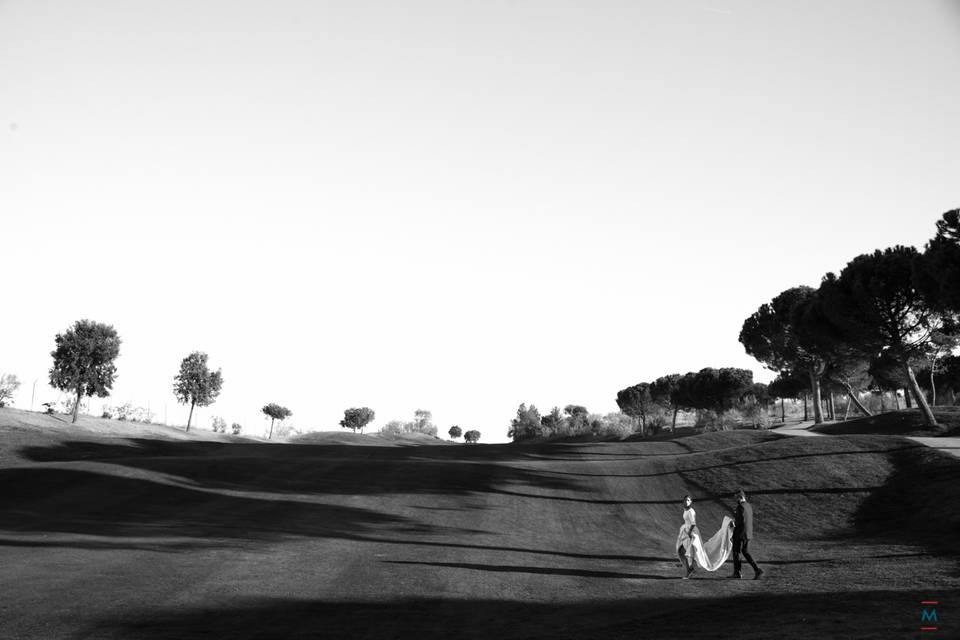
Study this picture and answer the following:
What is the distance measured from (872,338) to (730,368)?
5786cm

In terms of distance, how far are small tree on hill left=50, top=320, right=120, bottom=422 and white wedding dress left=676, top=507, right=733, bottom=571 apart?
87463 mm

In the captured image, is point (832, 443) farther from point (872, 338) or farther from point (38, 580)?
point (38, 580)

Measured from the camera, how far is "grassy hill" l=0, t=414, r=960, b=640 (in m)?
13.5

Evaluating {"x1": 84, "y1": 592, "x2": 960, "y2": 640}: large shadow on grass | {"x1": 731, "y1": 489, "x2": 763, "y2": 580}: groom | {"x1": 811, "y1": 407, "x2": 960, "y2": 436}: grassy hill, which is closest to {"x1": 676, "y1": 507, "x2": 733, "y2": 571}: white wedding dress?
{"x1": 731, "y1": 489, "x2": 763, "y2": 580}: groom

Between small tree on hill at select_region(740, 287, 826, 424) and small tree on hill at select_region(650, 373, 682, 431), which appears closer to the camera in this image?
small tree on hill at select_region(740, 287, 826, 424)

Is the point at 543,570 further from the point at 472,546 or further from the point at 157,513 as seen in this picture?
the point at 157,513

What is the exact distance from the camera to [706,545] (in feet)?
70.8

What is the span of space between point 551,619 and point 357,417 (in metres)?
158

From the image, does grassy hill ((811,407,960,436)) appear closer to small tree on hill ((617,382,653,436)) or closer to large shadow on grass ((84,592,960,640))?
large shadow on grass ((84,592,960,640))

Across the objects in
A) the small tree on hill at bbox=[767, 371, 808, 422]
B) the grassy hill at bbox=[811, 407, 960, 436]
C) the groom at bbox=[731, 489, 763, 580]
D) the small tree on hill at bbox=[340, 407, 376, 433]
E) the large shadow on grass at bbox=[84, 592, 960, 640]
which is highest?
the small tree on hill at bbox=[767, 371, 808, 422]

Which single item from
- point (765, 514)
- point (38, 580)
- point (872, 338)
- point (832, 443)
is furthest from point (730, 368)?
point (38, 580)

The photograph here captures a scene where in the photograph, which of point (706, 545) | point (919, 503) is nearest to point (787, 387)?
point (919, 503)

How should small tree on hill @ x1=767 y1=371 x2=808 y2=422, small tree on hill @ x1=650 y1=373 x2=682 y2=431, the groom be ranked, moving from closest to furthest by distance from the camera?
the groom
small tree on hill @ x1=767 y1=371 x2=808 y2=422
small tree on hill @ x1=650 y1=373 x2=682 y2=431

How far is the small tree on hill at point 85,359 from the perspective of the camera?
287 feet
